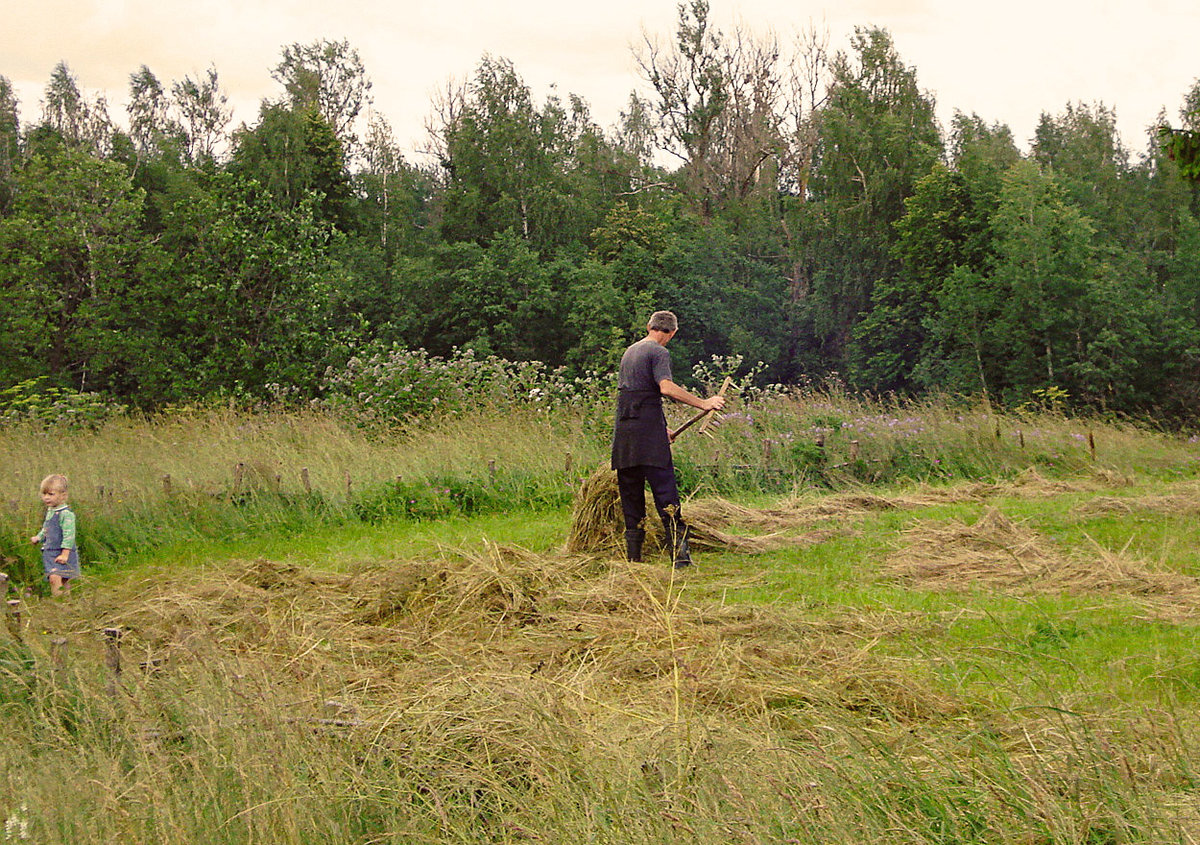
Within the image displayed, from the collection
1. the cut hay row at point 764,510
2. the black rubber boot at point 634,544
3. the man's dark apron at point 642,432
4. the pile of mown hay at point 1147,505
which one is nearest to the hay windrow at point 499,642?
the black rubber boot at point 634,544

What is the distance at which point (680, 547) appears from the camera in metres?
7.86

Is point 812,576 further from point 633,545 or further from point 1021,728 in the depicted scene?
point 1021,728

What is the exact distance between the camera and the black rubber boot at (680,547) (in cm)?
772

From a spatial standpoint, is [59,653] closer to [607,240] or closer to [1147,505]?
[1147,505]

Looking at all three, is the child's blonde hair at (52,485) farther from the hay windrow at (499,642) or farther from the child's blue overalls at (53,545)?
the hay windrow at (499,642)

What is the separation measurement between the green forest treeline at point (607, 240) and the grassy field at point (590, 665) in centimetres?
1568

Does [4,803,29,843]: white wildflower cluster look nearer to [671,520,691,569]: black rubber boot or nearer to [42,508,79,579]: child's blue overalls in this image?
[42,508,79,579]: child's blue overalls

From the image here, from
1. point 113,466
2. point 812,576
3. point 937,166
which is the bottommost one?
point 812,576

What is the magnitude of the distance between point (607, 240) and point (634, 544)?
32367 millimetres

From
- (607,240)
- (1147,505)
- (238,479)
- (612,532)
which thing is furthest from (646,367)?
(607,240)

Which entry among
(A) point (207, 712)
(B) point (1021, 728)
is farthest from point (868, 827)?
(A) point (207, 712)

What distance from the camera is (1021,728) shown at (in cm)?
363

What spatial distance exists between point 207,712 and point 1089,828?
3.05 meters

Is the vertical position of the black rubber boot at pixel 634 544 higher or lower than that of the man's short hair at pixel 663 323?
lower
